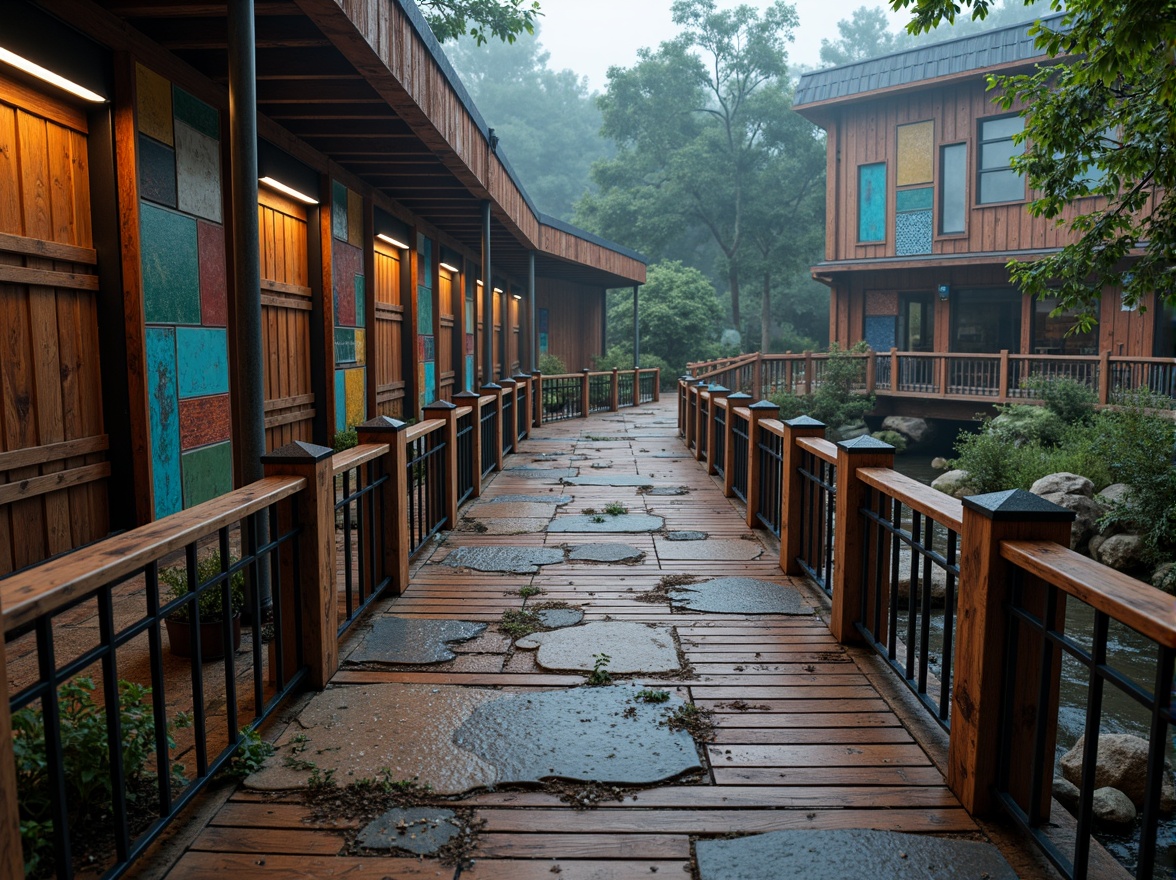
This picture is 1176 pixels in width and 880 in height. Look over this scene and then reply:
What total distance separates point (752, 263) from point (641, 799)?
3813 centimetres

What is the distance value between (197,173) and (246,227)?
2457mm

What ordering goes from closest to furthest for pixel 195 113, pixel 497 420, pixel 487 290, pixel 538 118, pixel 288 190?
pixel 195 113 → pixel 288 190 → pixel 497 420 → pixel 487 290 → pixel 538 118

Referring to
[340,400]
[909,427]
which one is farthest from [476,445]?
[909,427]

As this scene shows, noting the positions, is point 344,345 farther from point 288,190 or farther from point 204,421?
point 204,421

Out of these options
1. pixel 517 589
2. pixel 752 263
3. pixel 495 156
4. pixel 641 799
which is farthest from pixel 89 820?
pixel 752 263

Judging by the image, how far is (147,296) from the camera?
5.82 meters

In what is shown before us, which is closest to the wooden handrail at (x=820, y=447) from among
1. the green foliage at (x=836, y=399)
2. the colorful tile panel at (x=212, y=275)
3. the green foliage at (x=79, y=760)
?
the green foliage at (x=79, y=760)

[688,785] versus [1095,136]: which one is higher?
[1095,136]

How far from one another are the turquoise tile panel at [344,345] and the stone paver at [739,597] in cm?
568

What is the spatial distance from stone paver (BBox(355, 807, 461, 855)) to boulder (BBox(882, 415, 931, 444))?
17.5m

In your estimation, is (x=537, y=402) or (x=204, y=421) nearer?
(x=204, y=421)

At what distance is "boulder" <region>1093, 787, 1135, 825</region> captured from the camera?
14.6 ft

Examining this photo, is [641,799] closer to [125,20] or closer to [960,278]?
[125,20]

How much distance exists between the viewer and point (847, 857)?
8.75 ft
